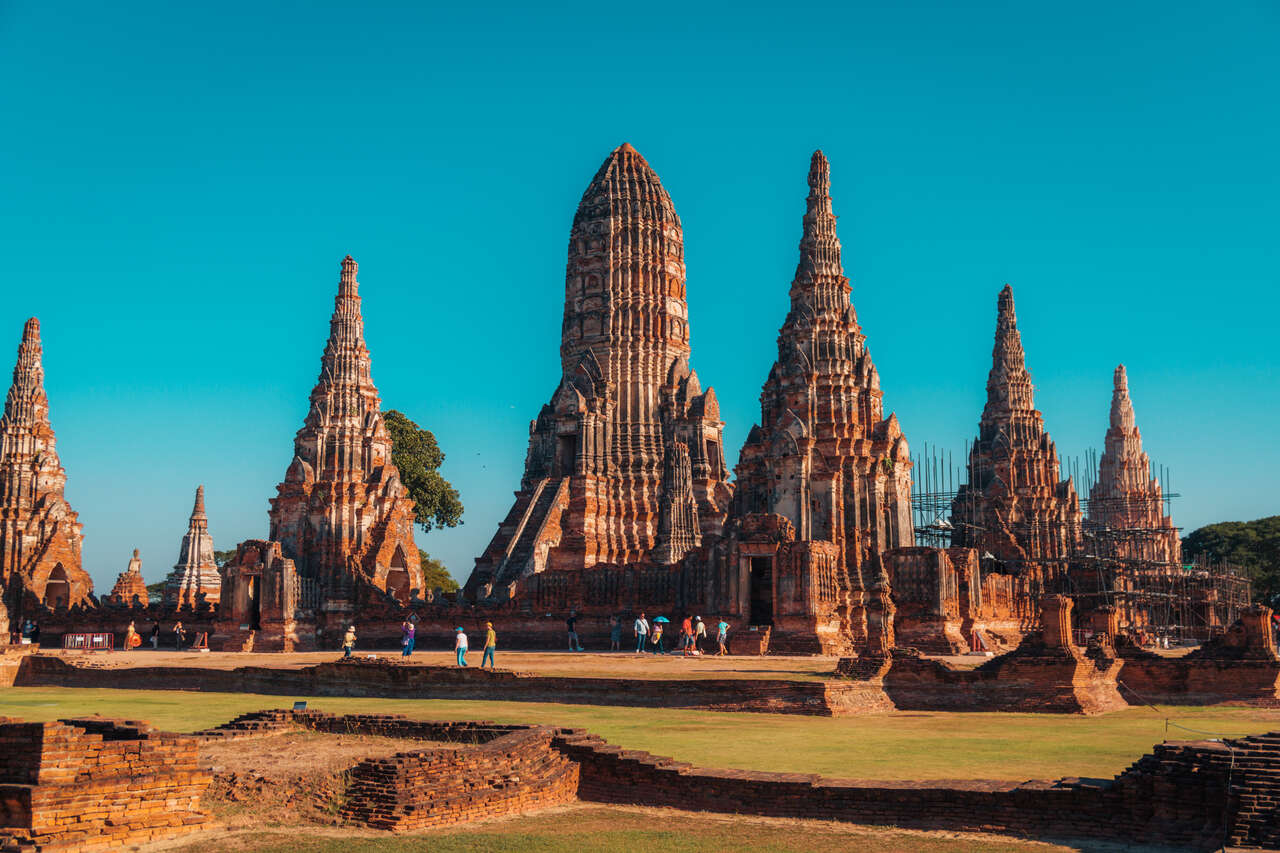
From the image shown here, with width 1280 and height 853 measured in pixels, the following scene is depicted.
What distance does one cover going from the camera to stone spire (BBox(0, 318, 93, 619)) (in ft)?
167

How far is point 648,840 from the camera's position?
10.6 meters

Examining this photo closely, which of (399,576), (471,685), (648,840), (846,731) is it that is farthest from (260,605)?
(648,840)

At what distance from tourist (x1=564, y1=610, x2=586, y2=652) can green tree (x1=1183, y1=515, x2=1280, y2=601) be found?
48.9m

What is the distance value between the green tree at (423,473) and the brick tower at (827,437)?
88.6 ft

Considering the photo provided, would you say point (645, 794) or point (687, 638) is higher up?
point (687, 638)

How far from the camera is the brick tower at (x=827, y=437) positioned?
1508 inches

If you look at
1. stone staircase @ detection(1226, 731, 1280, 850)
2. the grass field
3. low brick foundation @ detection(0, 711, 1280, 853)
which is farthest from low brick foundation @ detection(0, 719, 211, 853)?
stone staircase @ detection(1226, 731, 1280, 850)

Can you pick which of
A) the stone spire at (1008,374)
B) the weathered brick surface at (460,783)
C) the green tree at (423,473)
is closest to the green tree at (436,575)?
the green tree at (423,473)

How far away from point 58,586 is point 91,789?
149ft

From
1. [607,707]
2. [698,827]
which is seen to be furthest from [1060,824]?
[607,707]

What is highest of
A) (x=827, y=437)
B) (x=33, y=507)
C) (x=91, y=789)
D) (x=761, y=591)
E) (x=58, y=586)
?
(x=827, y=437)

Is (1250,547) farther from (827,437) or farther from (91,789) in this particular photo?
(91,789)

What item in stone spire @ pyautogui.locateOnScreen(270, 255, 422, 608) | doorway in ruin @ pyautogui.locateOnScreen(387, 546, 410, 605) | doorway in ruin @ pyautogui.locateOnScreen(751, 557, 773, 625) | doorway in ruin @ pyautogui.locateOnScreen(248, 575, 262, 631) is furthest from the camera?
doorway in ruin @ pyautogui.locateOnScreen(387, 546, 410, 605)

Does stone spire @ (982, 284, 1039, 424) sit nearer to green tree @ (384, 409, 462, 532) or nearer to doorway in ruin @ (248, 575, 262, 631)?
green tree @ (384, 409, 462, 532)
